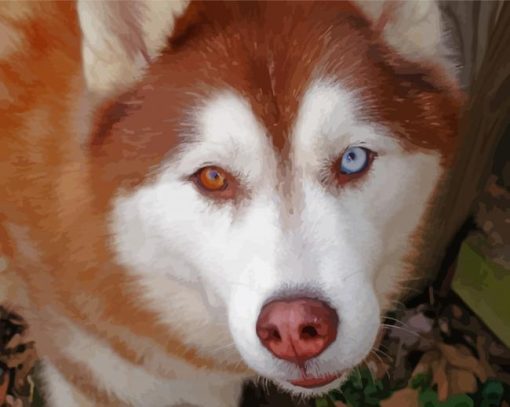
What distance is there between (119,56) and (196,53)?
7 centimetres

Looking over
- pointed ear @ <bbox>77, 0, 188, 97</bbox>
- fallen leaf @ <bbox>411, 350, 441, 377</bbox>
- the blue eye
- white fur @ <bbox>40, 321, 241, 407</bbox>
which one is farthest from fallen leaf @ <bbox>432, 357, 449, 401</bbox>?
pointed ear @ <bbox>77, 0, 188, 97</bbox>

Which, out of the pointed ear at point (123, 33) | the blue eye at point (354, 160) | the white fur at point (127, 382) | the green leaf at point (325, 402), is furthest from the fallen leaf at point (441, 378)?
the pointed ear at point (123, 33)

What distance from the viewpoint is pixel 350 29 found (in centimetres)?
66

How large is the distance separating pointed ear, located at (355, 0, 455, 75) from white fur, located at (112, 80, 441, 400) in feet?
0.24

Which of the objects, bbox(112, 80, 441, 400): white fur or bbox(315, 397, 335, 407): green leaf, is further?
bbox(315, 397, 335, 407): green leaf

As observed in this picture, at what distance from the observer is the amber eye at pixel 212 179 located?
2.15 ft

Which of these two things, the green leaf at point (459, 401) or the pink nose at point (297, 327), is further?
the green leaf at point (459, 401)

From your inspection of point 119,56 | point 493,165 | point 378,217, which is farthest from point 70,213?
point 493,165

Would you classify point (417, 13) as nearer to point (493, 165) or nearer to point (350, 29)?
point (350, 29)

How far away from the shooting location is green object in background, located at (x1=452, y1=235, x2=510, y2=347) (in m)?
0.86

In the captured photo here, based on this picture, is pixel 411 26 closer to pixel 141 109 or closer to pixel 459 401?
pixel 141 109

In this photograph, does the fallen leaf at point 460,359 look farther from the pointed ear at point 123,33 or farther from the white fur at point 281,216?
the pointed ear at point 123,33

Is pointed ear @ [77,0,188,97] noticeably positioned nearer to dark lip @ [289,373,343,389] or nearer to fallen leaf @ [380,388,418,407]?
dark lip @ [289,373,343,389]

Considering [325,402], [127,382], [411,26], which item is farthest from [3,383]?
[411,26]
